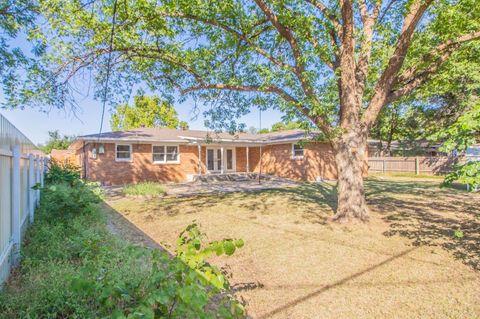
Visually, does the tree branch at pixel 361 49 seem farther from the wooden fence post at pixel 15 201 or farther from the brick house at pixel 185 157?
the brick house at pixel 185 157

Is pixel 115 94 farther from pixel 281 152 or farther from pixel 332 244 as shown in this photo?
pixel 281 152

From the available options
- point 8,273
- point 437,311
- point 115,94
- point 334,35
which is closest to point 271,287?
point 437,311

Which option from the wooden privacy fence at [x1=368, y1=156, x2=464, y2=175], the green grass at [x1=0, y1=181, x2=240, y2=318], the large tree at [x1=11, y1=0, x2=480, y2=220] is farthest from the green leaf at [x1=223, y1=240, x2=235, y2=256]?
the wooden privacy fence at [x1=368, y1=156, x2=464, y2=175]

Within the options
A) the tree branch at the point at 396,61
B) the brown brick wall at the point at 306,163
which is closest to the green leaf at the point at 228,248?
the tree branch at the point at 396,61

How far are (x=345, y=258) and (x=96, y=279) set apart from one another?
375 centimetres

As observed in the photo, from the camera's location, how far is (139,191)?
12.4m

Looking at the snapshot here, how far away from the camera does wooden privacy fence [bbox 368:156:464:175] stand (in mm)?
20844

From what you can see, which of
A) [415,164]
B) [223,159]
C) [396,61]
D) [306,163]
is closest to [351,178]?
[396,61]

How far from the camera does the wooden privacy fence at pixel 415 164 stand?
68.4ft

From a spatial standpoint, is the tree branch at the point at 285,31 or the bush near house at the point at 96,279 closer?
the bush near house at the point at 96,279

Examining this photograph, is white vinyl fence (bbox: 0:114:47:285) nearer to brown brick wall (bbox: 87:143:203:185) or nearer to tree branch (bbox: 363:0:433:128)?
tree branch (bbox: 363:0:433:128)

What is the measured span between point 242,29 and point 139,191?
774cm

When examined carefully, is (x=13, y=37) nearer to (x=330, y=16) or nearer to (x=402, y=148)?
(x=330, y=16)

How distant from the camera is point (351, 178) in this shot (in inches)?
284
